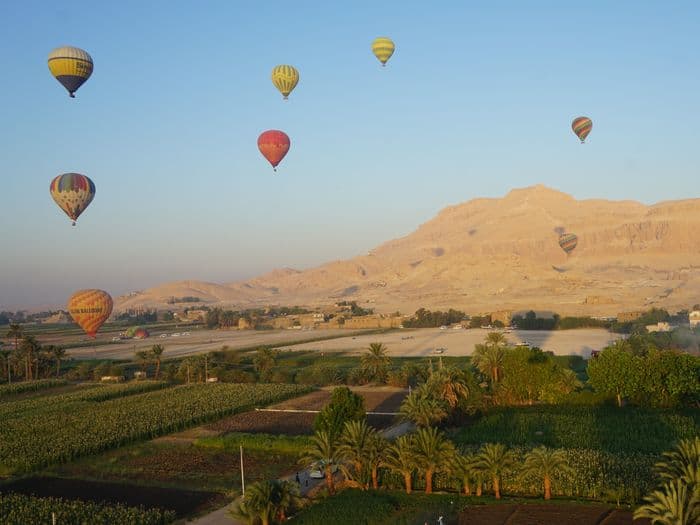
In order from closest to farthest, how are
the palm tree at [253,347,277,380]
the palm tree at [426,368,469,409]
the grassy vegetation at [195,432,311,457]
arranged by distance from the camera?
the grassy vegetation at [195,432,311,457], the palm tree at [426,368,469,409], the palm tree at [253,347,277,380]

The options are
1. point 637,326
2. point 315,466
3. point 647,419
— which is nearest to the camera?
point 315,466

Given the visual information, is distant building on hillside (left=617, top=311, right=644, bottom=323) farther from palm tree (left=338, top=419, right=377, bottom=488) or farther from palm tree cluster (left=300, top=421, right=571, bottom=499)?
palm tree (left=338, top=419, right=377, bottom=488)

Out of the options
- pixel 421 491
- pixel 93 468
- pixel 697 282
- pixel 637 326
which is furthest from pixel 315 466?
pixel 697 282

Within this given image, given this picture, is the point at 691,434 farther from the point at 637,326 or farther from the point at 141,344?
the point at 141,344

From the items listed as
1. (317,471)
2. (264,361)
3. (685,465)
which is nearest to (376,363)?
(264,361)

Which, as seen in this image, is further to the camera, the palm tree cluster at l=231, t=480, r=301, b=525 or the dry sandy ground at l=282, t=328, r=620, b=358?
the dry sandy ground at l=282, t=328, r=620, b=358

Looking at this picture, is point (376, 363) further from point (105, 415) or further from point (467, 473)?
point (467, 473)

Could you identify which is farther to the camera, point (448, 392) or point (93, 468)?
point (448, 392)

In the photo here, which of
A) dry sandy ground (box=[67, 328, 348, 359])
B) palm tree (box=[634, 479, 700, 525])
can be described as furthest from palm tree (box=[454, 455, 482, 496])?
dry sandy ground (box=[67, 328, 348, 359])
